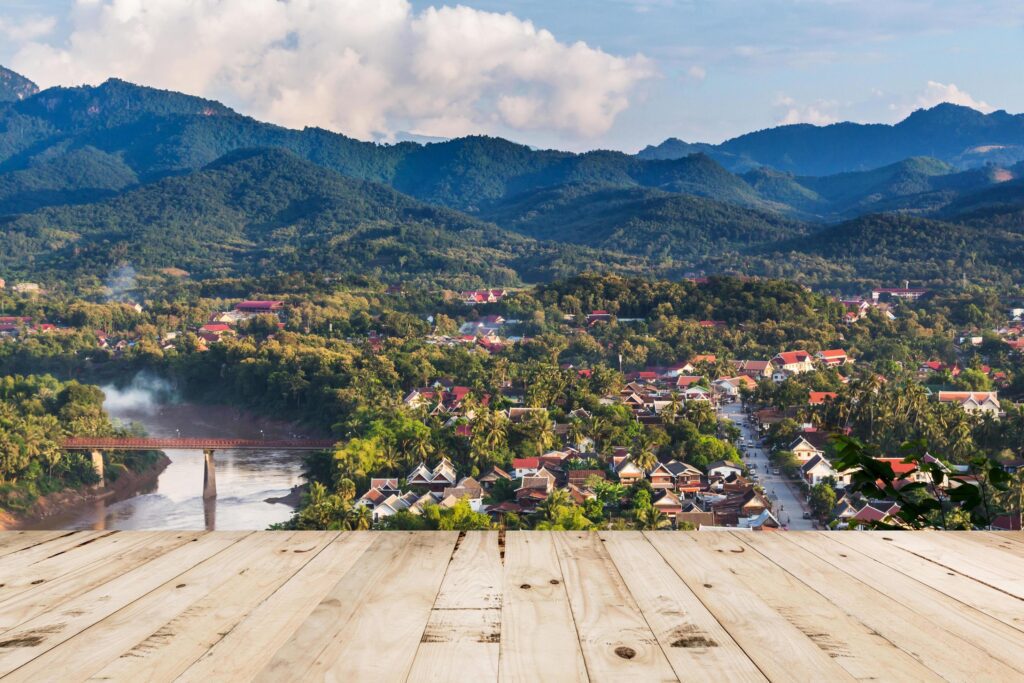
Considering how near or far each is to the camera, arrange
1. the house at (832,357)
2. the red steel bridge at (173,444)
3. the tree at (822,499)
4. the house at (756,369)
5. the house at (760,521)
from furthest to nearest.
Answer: the house at (832,357) < the house at (756,369) < the red steel bridge at (173,444) < the tree at (822,499) < the house at (760,521)

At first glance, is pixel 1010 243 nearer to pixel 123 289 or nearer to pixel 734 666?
pixel 123 289

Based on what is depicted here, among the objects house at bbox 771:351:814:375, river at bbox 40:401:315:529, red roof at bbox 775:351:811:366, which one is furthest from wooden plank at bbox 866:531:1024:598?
red roof at bbox 775:351:811:366

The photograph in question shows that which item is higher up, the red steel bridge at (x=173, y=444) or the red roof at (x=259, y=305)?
the red roof at (x=259, y=305)

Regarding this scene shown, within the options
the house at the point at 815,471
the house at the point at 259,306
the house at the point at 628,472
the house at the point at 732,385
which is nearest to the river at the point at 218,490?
the house at the point at 628,472

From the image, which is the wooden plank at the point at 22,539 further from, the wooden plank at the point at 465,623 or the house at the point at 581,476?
the house at the point at 581,476

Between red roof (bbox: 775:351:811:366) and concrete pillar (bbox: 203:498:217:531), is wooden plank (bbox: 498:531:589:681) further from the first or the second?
red roof (bbox: 775:351:811:366)

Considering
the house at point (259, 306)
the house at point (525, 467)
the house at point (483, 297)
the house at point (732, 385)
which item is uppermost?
the house at point (483, 297)

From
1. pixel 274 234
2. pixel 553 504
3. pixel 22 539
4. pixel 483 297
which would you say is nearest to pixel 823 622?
pixel 22 539
